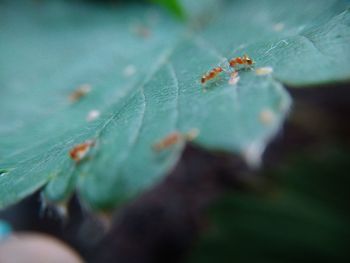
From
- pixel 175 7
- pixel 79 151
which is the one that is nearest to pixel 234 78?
pixel 79 151

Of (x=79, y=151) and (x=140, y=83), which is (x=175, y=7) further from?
(x=79, y=151)

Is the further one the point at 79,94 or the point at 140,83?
the point at 79,94

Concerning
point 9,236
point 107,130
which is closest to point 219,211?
point 9,236

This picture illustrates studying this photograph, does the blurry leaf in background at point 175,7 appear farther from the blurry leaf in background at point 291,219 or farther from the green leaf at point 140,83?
the blurry leaf in background at point 291,219

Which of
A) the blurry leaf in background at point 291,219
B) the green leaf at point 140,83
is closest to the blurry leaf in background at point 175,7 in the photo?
the green leaf at point 140,83

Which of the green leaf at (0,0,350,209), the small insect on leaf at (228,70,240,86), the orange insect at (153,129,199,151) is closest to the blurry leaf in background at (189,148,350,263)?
the green leaf at (0,0,350,209)

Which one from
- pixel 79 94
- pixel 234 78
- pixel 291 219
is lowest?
pixel 291 219

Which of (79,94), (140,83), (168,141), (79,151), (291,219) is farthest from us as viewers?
(291,219)
